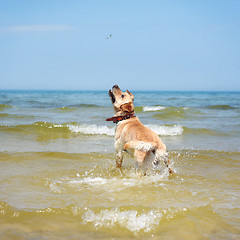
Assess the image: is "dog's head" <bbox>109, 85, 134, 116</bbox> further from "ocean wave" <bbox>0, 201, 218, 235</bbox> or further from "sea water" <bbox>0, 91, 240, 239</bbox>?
"ocean wave" <bbox>0, 201, 218, 235</bbox>

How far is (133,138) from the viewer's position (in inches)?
197

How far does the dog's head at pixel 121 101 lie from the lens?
5570mm

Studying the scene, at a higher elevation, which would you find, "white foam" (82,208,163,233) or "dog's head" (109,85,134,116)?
"dog's head" (109,85,134,116)

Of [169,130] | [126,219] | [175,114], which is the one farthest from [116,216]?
[175,114]

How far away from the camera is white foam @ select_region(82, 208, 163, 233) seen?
327 cm

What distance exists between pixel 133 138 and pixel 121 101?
0.95m

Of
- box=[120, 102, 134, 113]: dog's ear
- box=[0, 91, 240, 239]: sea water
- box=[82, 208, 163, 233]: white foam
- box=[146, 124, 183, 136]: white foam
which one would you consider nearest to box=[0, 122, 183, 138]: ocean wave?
box=[146, 124, 183, 136]: white foam

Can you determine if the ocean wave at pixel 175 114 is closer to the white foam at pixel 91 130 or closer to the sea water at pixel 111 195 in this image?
the white foam at pixel 91 130

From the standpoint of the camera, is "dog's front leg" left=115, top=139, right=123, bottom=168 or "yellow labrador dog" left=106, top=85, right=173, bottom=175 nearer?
"yellow labrador dog" left=106, top=85, right=173, bottom=175

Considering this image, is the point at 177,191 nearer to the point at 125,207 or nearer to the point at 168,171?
the point at 168,171

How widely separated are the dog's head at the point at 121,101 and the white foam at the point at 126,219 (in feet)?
7.75

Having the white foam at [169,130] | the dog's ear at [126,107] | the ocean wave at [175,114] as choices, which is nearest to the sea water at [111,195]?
the dog's ear at [126,107]

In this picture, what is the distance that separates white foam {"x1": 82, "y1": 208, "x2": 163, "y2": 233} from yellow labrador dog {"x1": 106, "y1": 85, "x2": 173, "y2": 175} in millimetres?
1341

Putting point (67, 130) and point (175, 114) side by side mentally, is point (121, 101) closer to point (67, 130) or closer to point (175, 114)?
point (67, 130)
